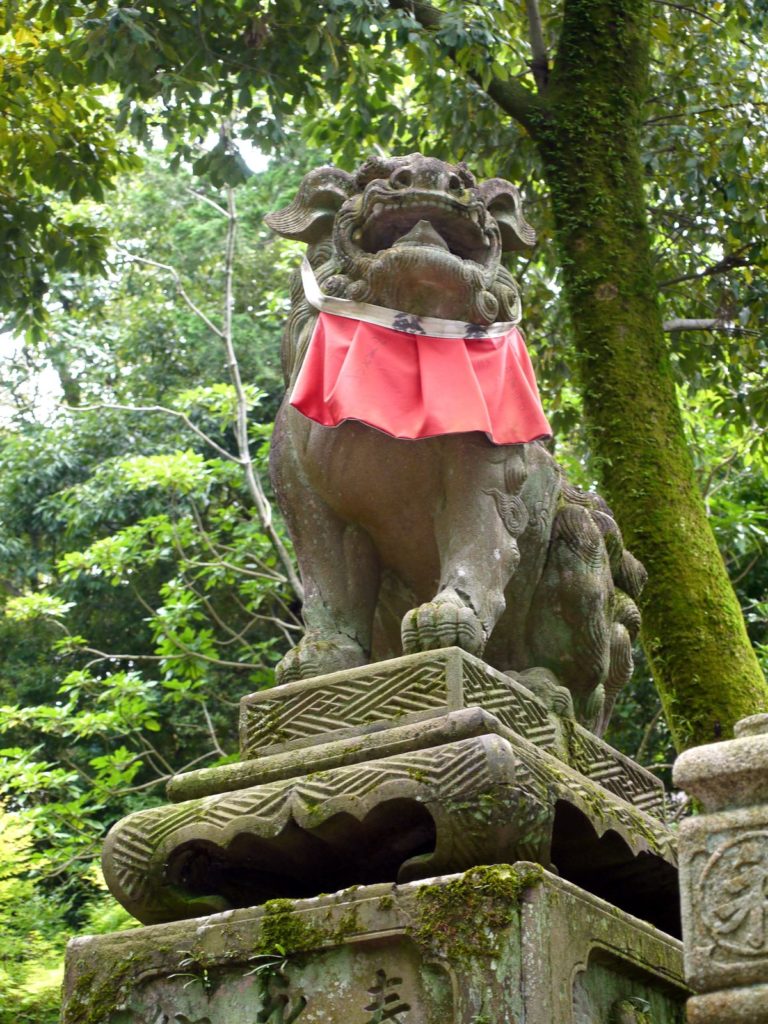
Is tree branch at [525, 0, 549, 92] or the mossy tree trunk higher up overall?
tree branch at [525, 0, 549, 92]

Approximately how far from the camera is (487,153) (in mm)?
8836

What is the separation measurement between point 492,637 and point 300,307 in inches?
42.9

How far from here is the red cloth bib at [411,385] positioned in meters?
3.62

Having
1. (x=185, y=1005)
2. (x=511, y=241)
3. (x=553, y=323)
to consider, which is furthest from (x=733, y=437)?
(x=185, y=1005)

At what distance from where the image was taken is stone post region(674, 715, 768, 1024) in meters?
2.25

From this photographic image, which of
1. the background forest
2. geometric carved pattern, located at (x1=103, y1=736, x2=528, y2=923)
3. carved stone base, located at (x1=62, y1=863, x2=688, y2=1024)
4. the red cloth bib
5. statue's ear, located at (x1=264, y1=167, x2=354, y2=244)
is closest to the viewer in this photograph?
carved stone base, located at (x1=62, y1=863, x2=688, y2=1024)

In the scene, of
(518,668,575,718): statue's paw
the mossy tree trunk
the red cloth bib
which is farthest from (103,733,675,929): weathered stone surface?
the mossy tree trunk

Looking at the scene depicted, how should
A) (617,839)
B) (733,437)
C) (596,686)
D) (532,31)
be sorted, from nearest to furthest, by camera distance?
1. (617,839)
2. (596,686)
3. (532,31)
4. (733,437)

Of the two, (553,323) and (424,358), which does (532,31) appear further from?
(424,358)

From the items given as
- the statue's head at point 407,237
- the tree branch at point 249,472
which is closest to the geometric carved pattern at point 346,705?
the statue's head at point 407,237

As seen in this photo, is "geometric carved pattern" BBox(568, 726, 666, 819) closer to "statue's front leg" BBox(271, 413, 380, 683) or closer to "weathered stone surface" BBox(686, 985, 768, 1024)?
"statue's front leg" BBox(271, 413, 380, 683)

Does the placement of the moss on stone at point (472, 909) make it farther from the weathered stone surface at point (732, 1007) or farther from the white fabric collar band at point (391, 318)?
the white fabric collar band at point (391, 318)

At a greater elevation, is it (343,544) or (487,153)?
(487,153)

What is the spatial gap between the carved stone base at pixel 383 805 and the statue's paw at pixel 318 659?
0.44 feet
